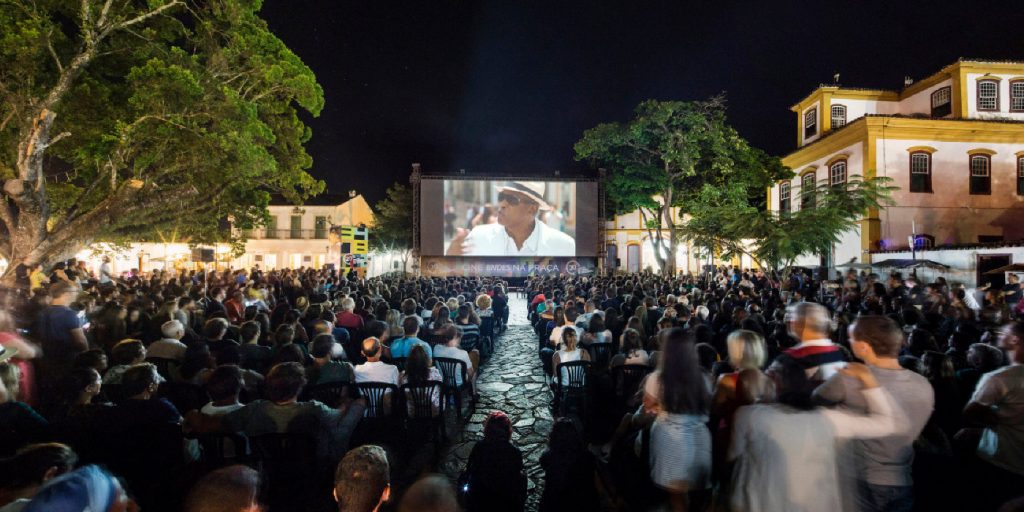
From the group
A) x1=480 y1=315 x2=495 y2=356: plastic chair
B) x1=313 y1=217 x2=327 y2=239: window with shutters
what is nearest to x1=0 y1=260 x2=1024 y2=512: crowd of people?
x1=480 y1=315 x2=495 y2=356: plastic chair

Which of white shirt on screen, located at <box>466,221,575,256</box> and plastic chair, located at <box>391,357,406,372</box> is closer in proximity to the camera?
plastic chair, located at <box>391,357,406,372</box>

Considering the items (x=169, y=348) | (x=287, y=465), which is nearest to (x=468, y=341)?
(x=169, y=348)

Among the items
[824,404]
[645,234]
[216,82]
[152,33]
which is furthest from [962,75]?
[152,33]

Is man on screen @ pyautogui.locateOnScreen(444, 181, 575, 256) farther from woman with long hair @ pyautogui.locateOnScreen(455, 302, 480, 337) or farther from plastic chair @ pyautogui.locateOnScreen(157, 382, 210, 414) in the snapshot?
plastic chair @ pyautogui.locateOnScreen(157, 382, 210, 414)

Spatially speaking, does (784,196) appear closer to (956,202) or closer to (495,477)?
(956,202)

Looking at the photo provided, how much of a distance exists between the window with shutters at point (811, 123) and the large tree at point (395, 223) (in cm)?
2494

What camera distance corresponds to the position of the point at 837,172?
20141mm

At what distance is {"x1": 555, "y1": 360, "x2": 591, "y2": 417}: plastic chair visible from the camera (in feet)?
16.5

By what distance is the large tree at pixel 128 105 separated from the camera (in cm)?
909

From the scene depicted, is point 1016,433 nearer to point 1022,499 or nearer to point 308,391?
point 1022,499

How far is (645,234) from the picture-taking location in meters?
35.3

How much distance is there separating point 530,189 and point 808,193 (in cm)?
1322

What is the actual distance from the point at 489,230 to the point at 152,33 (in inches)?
666

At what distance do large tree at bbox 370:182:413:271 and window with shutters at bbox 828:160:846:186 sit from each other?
83.4 feet
